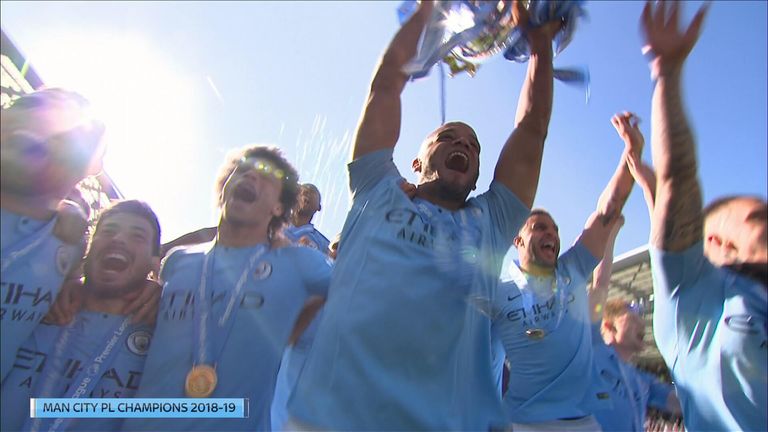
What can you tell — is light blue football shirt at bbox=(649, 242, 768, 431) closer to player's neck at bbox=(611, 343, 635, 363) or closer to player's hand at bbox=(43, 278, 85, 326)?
player's hand at bbox=(43, 278, 85, 326)

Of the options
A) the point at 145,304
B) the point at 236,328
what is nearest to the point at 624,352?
the point at 236,328

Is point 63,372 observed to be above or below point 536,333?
below

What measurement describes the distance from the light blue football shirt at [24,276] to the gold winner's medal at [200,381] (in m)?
0.58

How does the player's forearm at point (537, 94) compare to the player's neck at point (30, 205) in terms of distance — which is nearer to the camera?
the player's neck at point (30, 205)

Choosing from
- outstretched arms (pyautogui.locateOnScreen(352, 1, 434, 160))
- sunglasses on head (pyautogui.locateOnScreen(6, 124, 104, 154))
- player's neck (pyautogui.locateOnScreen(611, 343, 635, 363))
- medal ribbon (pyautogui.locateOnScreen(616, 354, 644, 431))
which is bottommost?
medal ribbon (pyautogui.locateOnScreen(616, 354, 644, 431))

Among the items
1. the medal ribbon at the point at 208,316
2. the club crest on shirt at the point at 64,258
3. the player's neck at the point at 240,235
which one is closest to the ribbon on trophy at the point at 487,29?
the player's neck at the point at 240,235

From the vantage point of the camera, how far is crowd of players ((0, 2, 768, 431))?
1.64m

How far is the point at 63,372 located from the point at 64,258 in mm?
417

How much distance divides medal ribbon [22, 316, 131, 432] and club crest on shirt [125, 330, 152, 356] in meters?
0.02

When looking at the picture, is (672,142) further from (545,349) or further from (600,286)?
(600,286)

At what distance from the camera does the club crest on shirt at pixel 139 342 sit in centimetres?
201

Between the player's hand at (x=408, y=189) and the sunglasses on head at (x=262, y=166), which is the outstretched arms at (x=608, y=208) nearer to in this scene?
the player's hand at (x=408, y=189)

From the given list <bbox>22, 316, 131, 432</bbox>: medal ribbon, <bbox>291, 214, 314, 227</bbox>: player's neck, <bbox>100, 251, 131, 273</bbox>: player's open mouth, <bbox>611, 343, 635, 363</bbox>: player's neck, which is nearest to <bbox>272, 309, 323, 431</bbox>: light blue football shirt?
<bbox>22, 316, 131, 432</bbox>: medal ribbon

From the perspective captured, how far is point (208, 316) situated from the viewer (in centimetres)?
199
